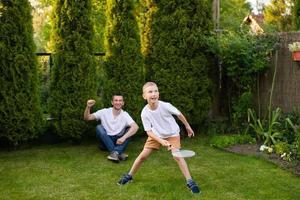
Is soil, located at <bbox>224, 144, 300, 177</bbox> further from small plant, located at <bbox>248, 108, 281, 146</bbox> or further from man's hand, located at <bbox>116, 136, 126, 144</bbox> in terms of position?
man's hand, located at <bbox>116, 136, 126, 144</bbox>

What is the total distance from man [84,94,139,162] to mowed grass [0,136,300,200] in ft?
0.85

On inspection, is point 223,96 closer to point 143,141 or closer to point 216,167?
point 143,141

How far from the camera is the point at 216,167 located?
5.59m

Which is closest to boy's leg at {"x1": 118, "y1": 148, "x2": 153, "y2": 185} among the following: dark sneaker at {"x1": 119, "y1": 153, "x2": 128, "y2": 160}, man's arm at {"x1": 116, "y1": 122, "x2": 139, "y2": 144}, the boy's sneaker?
the boy's sneaker

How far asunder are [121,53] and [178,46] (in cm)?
105

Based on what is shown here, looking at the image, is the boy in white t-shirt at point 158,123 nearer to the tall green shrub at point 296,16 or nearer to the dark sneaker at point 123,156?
the dark sneaker at point 123,156

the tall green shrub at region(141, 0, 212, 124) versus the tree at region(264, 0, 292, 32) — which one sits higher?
the tree at region(264, 0, 292, 32)

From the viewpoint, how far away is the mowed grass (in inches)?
176

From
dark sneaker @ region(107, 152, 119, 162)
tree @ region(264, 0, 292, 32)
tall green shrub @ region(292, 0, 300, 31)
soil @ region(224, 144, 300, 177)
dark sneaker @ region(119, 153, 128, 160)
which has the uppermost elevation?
tree @ region(264, 0, 292, 32)

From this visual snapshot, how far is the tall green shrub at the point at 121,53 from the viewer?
706 cm

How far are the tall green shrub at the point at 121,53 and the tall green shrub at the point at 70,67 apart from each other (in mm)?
400

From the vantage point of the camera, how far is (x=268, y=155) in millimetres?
6113

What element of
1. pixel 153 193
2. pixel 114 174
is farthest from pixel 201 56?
pixel 153 193

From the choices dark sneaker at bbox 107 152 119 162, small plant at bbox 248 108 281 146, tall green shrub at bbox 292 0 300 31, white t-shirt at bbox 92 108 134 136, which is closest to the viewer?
dark sneaker at bbox 107 152 119 162
